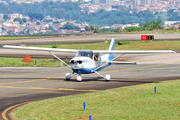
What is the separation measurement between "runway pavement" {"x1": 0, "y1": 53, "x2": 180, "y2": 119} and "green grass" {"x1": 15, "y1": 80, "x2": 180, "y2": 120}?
4.90ft

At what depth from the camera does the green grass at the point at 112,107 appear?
52.0ft

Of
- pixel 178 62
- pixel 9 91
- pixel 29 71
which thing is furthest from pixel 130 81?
pixel 178 62

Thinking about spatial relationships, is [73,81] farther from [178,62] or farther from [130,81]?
[178,62]

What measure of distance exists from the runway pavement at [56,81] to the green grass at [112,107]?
149cm

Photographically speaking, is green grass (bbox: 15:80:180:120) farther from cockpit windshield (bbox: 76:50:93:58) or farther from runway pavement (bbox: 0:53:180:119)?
cockpit windshield (bbox: 76:50:93:58)

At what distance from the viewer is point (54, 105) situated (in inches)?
728

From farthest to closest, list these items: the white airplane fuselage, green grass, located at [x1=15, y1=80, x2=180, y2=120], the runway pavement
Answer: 1. the white airplane fuselage
2. the runway pavement
3. green grass, located at [x1=15, y1=80, x2=180, y2=120]

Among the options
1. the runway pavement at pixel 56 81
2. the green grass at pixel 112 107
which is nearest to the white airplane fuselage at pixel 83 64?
the runway pavement at pixel 56 81

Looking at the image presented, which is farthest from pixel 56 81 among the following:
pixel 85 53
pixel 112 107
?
pixel 112 107

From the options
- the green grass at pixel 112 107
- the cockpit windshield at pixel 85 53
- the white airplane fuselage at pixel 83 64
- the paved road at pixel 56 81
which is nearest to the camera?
the green grass at pixel 112 107

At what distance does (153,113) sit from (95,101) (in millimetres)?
4243

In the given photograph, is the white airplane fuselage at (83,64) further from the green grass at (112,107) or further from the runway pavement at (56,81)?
the green grass at (112,107)

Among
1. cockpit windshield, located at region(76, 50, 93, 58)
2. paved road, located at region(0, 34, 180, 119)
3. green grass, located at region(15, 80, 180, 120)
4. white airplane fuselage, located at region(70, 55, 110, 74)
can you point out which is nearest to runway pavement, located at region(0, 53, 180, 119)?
paved road, located at region(0, 34, 180, 119)

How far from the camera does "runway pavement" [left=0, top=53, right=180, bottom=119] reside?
21.5m
